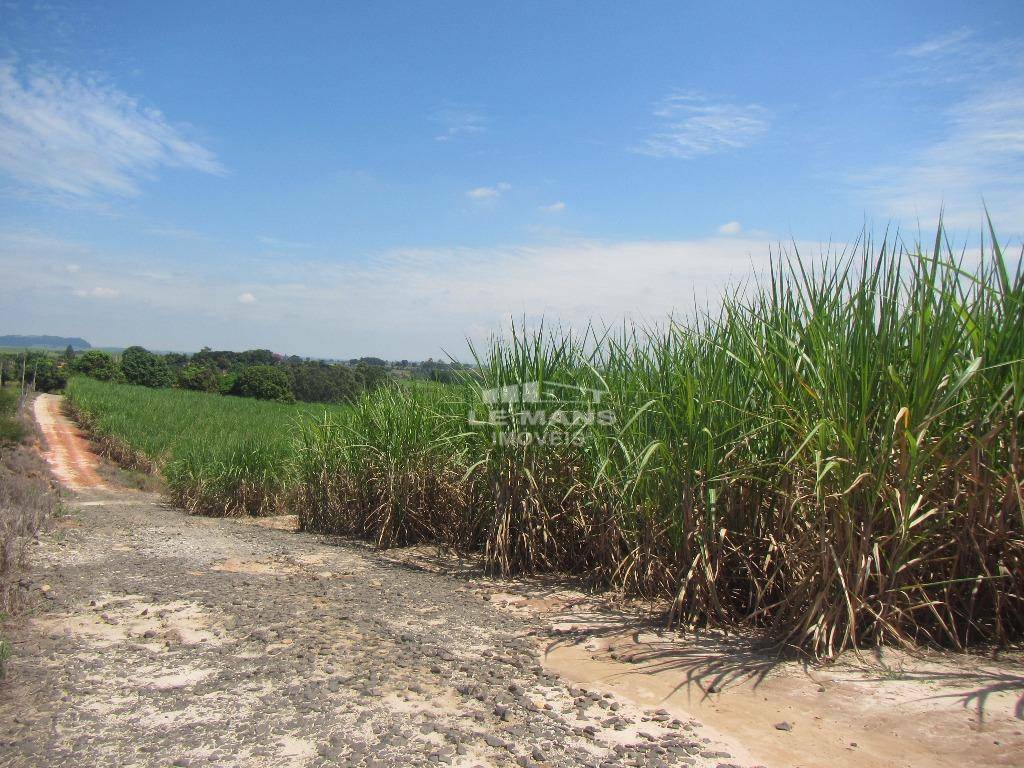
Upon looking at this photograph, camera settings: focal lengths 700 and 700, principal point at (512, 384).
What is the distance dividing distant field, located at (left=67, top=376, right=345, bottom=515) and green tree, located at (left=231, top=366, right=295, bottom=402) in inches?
274

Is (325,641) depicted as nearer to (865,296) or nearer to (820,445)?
(820,445)

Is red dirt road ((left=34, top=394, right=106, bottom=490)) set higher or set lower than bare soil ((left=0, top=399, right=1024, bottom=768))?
lower

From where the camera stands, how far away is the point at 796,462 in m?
3.61

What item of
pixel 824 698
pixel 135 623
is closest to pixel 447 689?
pixel 824 698

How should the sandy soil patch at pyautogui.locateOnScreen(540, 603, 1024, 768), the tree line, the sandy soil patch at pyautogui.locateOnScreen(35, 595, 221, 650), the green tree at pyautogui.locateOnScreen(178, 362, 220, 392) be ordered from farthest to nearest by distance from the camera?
the green tree at pyautogui.locateOnScreen(178, 362, 220, 392)
the tree line
the sandy soil patch at pyautogui.locateOnScreen(35, 595, 221, 650)
the sandy soil patch at pyautogui.locateOnScreen(540, 603, 1024, 768)

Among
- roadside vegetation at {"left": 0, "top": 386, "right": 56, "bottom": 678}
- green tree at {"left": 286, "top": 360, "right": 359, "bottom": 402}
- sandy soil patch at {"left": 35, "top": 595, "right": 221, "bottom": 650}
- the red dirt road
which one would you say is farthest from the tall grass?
green tree at {"left": 286, "top": 360, "right": 359, "bottom": 402}

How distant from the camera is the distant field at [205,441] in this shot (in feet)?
36.9

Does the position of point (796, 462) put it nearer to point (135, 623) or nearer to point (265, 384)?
point (135, 623)

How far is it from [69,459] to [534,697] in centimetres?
2010

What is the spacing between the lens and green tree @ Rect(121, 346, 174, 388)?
156 ft

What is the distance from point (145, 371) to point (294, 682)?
50.9 metres

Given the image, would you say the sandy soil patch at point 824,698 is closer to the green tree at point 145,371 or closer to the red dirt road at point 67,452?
the red dirt road at point 67,452

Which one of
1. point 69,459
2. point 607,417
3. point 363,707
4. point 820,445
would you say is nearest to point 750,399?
point 820,445

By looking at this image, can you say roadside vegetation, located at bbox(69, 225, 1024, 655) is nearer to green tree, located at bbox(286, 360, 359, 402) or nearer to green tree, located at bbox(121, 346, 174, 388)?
green tree, located at bbox(286, 360, 359, 402)
